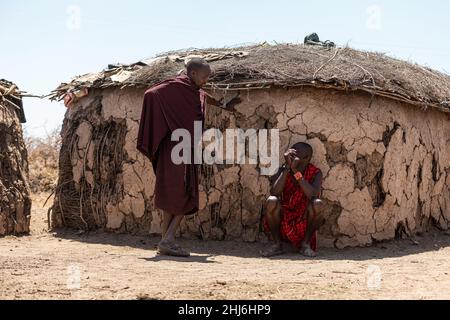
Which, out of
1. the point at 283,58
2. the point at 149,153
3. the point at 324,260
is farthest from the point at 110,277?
the point at 283,58

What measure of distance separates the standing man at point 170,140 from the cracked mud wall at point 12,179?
2137mm

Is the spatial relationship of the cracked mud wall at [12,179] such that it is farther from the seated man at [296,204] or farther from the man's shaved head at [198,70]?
the seated man at [296,204]

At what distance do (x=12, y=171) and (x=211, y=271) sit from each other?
3321 mm

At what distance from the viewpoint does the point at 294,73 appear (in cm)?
652

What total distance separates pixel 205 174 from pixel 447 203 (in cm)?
322

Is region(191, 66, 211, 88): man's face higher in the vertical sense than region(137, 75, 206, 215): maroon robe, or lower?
higher

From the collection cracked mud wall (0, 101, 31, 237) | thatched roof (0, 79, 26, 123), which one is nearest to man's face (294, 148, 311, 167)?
cracked mud wall (0, 101, 31, 237)

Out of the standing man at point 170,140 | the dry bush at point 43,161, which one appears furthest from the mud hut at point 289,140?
the dry bush at point 43,161

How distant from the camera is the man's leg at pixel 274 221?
6.07 m

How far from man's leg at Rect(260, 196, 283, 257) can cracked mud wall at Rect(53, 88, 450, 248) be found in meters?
0.48

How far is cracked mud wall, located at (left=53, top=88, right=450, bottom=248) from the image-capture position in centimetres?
651
